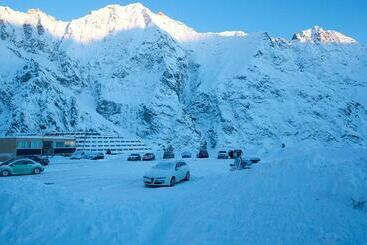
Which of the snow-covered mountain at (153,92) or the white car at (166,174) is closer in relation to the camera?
the white car at (166,174)

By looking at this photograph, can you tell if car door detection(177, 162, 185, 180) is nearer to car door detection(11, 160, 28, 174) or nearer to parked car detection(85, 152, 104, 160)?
car door detection(11, 160, 28, 174)

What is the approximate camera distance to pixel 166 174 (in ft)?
75.3

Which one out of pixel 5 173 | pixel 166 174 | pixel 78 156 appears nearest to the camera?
pixel 166 174

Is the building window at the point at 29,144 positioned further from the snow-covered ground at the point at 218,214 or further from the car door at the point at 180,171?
the snow-covered ground at the point at 218,214

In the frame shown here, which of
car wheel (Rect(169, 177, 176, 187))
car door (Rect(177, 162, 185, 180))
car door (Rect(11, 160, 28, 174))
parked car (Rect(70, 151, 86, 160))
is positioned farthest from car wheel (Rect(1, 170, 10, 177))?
parked car (Rect(70, 151, 86, 160))

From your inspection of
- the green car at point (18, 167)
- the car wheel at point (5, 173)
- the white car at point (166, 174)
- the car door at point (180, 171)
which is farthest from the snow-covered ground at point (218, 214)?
the green car at point (18, 167)

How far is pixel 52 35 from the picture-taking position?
19275cm

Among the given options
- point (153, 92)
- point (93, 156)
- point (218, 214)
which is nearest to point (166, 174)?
point (218, 214)

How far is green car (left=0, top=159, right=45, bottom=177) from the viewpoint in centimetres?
2962

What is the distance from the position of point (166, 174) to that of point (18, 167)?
43.5 feet

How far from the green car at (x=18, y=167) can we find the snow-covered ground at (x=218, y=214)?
15.3 metres

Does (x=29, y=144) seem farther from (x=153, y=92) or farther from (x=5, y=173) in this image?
(x=153, y=92)

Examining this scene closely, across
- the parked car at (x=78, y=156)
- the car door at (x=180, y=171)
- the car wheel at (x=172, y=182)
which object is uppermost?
the car door at (x=180, y=171)

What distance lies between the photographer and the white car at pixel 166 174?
74.4ft
